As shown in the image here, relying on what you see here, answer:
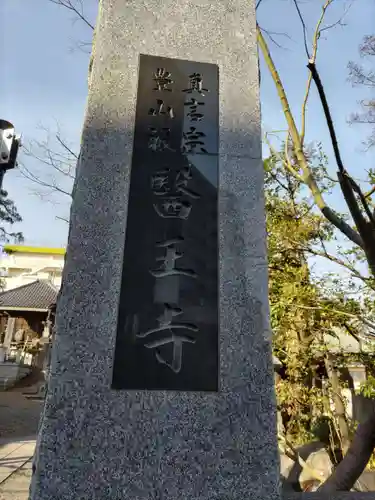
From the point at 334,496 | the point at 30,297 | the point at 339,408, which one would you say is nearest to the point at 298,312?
the point at 339,408

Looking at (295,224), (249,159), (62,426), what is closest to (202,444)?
(62,426)

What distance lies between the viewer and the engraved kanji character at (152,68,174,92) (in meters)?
2.16

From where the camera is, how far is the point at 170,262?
185 centimetres

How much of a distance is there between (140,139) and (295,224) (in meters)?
4.79

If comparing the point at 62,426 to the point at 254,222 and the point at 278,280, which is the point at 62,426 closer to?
the point at 254,222

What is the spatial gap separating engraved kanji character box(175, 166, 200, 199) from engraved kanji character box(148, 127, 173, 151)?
14 centimetres

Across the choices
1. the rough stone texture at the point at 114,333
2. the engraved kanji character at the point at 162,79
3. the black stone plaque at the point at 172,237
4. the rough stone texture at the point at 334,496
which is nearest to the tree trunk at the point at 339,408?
the rough stone texture at the point at 334,496

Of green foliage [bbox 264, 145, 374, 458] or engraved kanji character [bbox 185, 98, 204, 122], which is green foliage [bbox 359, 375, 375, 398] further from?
engraved kanji character [bbox 185, 98, 204, 122]

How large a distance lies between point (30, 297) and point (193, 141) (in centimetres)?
1869

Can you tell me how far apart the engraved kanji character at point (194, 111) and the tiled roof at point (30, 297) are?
57.8 feet

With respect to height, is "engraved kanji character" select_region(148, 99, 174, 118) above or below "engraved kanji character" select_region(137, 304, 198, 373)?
above

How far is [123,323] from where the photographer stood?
1.71 metres

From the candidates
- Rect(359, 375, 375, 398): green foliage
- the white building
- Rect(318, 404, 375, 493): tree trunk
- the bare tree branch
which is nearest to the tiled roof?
the white building

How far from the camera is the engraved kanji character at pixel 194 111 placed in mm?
2149
